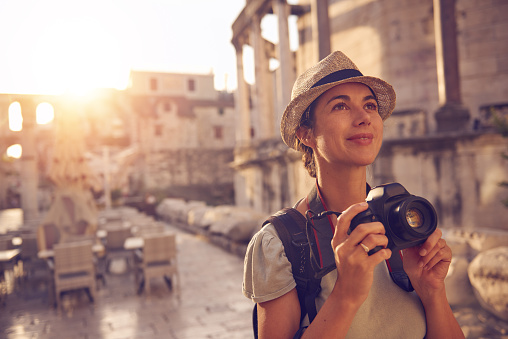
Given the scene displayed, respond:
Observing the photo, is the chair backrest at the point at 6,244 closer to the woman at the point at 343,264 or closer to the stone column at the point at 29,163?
the woman at the point at 343,264

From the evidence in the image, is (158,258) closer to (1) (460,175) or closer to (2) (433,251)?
(1) (460,175)

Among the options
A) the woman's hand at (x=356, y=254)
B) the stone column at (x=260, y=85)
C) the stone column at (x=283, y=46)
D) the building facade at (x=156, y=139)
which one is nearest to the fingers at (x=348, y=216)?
the woman's hand at (x=356, y=254)

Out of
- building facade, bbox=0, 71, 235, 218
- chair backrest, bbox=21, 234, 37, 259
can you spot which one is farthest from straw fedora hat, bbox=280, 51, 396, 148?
building facade, bbox=0, 71, 235, 218

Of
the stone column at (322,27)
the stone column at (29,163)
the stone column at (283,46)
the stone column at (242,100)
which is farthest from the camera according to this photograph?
the stone column at (242,100)

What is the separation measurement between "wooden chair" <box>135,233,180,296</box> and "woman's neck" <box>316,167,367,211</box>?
5.93 m

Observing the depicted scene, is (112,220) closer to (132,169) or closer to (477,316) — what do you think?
(477,316)

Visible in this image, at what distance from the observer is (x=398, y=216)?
1.18m

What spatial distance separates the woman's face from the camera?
139cm

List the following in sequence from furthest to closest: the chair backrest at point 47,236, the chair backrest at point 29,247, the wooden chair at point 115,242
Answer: the wooden chair at point 115,242 < the chair backrest at point 29,247 < the chair backrest at point 47,236

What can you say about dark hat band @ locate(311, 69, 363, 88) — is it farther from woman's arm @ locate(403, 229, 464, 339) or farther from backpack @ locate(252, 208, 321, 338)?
woman's arm @ locate(403, 229, 464, 339)

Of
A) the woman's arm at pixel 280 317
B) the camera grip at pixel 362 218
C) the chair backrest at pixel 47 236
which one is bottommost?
the chair backrest at pixel 47 236

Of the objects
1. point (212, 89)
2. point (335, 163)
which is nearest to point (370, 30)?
point (335, 163)

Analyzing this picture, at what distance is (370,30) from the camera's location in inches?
496

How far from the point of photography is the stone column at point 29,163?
15523 mm
